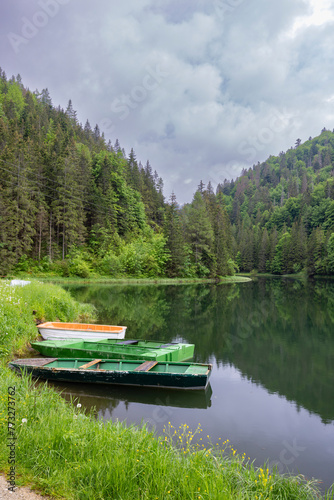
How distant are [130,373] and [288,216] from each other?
364ft

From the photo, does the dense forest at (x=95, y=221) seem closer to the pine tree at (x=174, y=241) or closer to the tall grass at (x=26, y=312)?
the pine tree at (x=174, y=241)

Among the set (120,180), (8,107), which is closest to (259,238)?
(120,180)

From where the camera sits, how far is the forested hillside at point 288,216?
261 ft

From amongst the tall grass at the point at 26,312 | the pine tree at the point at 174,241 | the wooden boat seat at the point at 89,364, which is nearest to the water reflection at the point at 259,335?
the tall grass at the point at 26,312

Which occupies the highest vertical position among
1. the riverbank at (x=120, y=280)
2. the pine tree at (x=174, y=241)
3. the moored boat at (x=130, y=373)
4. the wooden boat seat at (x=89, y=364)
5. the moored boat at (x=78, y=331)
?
the pine tree at (x=174, y=241)

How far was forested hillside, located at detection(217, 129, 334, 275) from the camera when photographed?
79.4 m

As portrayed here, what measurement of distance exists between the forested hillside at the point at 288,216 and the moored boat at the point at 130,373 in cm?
6391

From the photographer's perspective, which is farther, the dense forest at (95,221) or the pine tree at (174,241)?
the pine tree at (174,241)

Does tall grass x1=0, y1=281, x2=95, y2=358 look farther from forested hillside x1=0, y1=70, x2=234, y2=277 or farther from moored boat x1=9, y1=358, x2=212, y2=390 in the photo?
forested hillside x1=0, y1=70, x2=234, y2=277

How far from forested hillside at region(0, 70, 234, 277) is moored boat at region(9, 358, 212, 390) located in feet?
109

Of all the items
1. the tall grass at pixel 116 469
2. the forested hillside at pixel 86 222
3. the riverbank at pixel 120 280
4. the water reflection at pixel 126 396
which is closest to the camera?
the tall grass at pixel 116 469

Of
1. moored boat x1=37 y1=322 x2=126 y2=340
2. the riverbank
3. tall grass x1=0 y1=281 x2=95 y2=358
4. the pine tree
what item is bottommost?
moored boat x1=37 y1=322 x2=126 y2=340

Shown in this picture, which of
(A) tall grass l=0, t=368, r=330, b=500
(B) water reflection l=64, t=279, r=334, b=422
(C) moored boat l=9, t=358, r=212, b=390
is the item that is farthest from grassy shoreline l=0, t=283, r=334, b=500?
(B) water reflection l=64, t=279, r=334, b=422

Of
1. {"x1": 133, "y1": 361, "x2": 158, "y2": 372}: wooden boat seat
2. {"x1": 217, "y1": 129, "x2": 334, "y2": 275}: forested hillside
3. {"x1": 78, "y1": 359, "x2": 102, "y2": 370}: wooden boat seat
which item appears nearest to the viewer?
{"x1": 133, "y1": 361, "x2": 158, "y2": 372}: wooden boat seat
